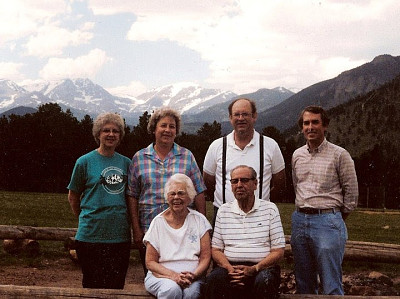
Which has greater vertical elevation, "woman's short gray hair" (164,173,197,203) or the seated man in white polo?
"woman's short gray hair" (164,173,197,203)

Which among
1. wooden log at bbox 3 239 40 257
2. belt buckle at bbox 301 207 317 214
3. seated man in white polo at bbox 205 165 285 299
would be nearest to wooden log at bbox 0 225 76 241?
wooden log at bbox 3 239 40 257

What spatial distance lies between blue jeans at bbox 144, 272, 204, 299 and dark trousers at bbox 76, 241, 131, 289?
591 millimetres

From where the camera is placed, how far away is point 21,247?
31.6 ft

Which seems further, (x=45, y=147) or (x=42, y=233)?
(x=45, y=147)

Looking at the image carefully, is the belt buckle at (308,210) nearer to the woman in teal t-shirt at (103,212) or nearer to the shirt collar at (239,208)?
the shirt collar at (239,208)

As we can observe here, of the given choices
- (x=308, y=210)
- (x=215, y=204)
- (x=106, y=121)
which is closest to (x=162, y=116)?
(x=106, y=121)

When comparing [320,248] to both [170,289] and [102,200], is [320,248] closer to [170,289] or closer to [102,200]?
[170,289]

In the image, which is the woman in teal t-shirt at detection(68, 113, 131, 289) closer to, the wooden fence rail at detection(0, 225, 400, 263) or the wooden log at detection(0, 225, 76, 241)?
the wooden fence rail at detection(0, 225, 400, 263)

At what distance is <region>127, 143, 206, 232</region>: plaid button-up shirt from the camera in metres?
4.66

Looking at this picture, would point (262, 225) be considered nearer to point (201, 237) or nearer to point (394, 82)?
point (201, 237)

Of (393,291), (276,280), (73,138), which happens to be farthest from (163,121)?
(73,138)

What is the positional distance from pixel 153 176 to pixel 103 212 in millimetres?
547

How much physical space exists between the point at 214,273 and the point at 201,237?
373 millimetres

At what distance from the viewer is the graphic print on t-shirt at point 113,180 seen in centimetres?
466
